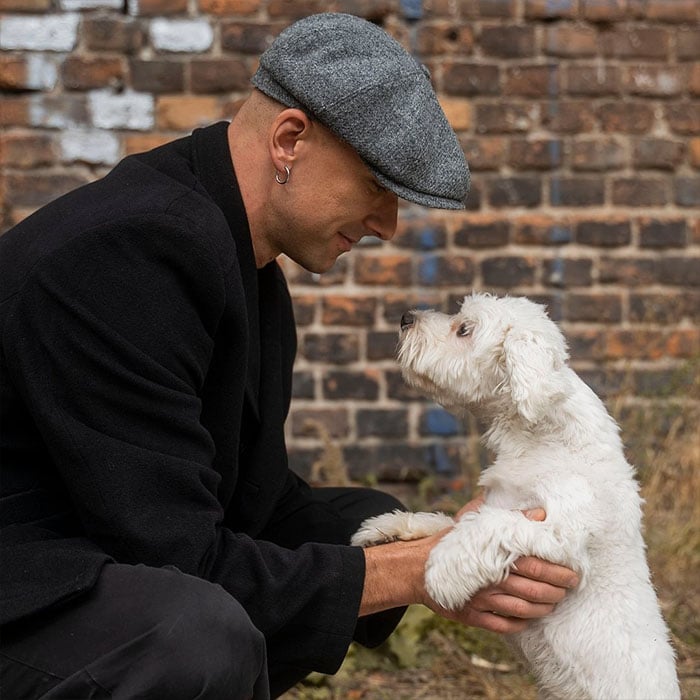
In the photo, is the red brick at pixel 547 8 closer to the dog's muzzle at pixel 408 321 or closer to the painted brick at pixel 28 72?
the painted brick at pixel 28 72

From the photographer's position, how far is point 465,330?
2.49m

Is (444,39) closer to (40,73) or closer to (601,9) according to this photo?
(601,9)

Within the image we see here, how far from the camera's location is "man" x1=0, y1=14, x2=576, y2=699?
6.33 feet

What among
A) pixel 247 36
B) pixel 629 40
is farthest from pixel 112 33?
pixel 629 40

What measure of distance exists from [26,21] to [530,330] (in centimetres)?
257

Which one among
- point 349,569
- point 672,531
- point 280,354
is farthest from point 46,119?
point 672,531

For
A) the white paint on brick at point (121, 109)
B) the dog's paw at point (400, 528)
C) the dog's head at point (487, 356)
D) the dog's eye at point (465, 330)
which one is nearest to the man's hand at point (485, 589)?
the dog's paw at point (400, 528)

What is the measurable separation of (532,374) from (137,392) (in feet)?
2.62

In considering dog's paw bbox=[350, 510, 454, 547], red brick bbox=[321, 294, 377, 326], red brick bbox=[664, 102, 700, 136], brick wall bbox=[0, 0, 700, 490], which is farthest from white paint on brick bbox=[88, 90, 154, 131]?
dog's paw bbox=[350, 510, 454, 547]

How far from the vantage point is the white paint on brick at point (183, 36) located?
157 inches

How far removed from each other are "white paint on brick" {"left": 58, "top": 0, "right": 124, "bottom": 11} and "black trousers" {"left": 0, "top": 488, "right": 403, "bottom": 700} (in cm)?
264

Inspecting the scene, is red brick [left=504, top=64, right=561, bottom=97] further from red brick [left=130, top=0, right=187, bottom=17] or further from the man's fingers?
the man's fingers

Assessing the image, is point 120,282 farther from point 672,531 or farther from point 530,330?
point 672,531

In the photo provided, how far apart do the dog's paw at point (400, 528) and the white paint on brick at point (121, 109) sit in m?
2.11
